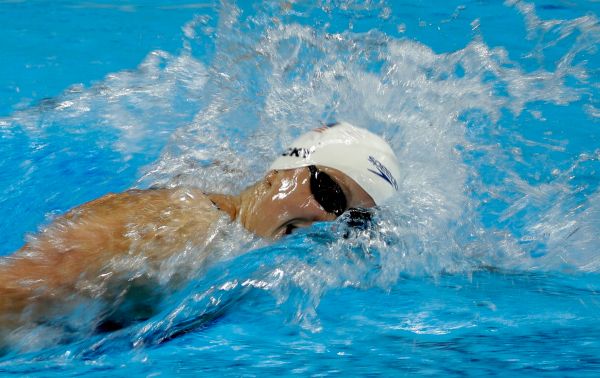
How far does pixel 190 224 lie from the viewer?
244 cm

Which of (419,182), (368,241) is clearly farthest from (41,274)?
(419,182)

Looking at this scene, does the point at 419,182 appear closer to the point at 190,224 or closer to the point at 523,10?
the point at 190,224

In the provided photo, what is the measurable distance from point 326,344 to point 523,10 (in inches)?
176

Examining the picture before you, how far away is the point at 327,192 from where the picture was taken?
107 inches

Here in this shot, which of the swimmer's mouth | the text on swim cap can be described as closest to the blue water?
the swimmer's mouth

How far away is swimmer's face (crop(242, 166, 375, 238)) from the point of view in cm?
263

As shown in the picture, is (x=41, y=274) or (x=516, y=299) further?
(x=516, y=299)

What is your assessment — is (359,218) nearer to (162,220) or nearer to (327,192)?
(327,192)

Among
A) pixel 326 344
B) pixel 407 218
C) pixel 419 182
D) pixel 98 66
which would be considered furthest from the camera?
pixel 98 66

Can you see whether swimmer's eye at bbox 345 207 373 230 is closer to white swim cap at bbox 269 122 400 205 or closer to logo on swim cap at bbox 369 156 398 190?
white swim cap at bbox 269 122 400 205

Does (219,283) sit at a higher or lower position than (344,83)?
lower

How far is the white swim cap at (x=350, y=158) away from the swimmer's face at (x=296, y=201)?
0.14ft

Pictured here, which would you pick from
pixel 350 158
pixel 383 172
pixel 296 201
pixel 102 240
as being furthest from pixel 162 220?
pixel 383 172

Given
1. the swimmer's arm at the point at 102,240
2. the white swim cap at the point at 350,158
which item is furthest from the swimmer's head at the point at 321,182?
the swimmer's arm at the point at 102,240
